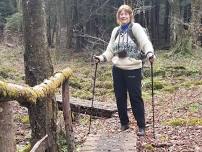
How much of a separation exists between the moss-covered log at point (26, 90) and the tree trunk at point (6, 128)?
0.34ft

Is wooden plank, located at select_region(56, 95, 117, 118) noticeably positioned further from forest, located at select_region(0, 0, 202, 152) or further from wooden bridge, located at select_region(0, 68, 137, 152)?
wooden bridge, located at select_region(0, 68, 137, 152)

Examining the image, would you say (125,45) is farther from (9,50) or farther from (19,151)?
(9,50)

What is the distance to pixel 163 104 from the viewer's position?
13.3 meters

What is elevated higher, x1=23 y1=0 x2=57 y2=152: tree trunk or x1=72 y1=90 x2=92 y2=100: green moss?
x1=23 y1=0 x2=57 y2=152: tree trunk

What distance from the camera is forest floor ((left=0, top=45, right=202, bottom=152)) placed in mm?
8328

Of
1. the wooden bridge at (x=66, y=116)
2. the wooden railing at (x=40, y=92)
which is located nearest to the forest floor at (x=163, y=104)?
the wooden bridge at (x=66, y=116)

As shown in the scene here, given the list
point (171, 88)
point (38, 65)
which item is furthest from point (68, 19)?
point (38, 65)

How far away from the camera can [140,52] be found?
27.0ft

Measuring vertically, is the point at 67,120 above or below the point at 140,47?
below

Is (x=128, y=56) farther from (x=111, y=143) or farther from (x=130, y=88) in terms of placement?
(x=111, y=143)

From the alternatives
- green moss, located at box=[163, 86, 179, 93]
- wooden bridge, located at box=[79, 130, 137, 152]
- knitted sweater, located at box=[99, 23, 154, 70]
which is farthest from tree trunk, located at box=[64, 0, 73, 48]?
wooden bridge, located at box=[79, 130, 137, 152]

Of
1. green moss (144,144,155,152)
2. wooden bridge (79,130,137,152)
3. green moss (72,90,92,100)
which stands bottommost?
green moss (72,90,92,100)

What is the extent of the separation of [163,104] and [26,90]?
348 inches

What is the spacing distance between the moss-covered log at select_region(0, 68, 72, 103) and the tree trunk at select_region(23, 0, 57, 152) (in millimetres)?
507
